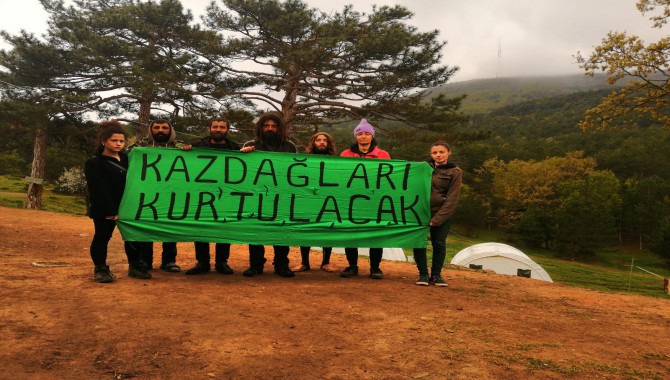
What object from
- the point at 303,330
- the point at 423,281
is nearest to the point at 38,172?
the point at 423,281

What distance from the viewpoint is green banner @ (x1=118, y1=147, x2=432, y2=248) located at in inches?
205

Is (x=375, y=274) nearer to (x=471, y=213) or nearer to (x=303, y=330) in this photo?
(x=303, y=330)

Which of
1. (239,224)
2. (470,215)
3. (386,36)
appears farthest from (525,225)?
(239,224)

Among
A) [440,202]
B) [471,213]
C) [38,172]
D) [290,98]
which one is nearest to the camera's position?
[440,202]

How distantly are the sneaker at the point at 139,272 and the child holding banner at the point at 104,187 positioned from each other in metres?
0.30

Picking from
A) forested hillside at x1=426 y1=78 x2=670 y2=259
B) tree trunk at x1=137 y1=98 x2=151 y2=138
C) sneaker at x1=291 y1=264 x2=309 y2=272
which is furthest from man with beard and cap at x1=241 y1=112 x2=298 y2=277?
forested hillside at x1=426 y1=78 x2=670 y2=259

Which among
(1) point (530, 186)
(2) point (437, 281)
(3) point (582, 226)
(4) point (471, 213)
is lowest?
(4) point (471, 213)

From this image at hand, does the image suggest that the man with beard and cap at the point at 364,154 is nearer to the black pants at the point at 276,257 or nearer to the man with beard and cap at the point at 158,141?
the black pants at the point at 276,257

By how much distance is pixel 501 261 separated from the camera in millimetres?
13000

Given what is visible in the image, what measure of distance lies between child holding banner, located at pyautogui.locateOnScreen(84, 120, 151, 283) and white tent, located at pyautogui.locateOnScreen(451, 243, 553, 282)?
34.8 ft

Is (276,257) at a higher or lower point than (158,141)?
lower

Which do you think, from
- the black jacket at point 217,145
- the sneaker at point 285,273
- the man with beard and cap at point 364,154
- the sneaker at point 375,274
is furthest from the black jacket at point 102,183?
the sneaker at point 375,274

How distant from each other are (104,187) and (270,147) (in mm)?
1979

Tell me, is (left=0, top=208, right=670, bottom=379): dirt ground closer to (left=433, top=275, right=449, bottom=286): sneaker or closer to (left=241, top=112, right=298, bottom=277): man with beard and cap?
(left=241, top=112, right=298, bottom=277): man with beard and cap
